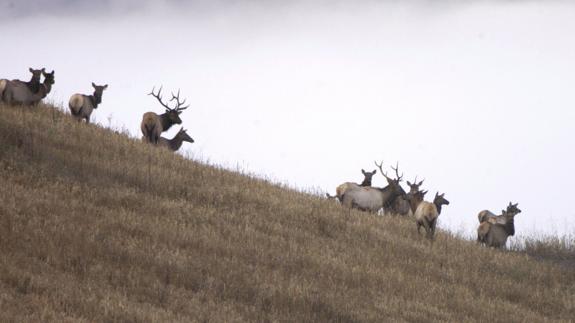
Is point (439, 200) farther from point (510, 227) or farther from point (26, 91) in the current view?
point (26, 91)

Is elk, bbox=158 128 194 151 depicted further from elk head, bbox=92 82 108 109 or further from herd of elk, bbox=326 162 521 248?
herd of elk, bbox=326 162 521 248

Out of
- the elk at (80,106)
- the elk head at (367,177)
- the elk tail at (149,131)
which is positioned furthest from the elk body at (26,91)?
the elk head at (367,177)

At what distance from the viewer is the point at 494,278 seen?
1664cm

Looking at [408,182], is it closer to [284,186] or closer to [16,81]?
[284,186]

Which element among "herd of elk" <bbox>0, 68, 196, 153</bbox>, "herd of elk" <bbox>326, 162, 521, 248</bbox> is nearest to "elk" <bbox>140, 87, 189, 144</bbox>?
"herd of elk" <bbox>0, 68, 196, 153</bbox>

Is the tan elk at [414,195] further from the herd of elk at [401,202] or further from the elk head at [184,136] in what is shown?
the elk head at [184,136]

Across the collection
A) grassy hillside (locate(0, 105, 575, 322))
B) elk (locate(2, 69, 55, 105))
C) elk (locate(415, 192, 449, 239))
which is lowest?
grassy hillside (locate(0, 105, 575, 322))

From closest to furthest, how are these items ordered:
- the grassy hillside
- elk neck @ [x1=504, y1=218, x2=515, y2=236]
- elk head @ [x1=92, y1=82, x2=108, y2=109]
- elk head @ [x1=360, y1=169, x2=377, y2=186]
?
the grassy hillside, elk neck @ [x1=504, y1=218, x2=515, y2=236], elk head @ [x1=92, y1=82, x2=108, y2=109], elk head @ [x1=360, y1=169, x2=377, y2=186]

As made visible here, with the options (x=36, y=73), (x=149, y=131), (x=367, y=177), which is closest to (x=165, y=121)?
(x=149, y=131)

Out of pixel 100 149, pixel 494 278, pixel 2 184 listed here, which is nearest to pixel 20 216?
pixel 2 184

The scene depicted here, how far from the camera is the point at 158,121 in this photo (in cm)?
2323

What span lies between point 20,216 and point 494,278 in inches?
Result: 322

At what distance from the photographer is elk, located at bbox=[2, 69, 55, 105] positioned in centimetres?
2012

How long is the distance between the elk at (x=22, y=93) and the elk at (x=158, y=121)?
2.83 meters
